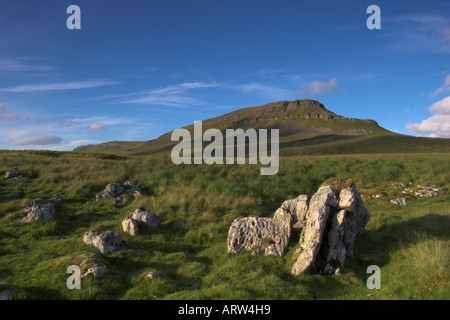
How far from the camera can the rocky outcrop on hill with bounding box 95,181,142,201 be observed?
16.1 meters

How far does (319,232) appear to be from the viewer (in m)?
8.06

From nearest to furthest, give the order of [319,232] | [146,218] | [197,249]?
[319,232], [197,249], [146,218]

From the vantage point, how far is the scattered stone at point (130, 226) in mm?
10711

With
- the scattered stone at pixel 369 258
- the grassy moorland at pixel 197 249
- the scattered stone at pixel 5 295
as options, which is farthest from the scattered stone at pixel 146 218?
the scattered stone at pixel 369 258

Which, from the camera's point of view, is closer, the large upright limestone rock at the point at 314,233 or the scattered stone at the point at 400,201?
the large upright limestone rock at the point at 314,233

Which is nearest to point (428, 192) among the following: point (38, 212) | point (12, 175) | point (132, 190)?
point (132, 190)

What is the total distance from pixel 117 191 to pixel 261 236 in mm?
11107

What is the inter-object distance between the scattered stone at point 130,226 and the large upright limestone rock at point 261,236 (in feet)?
13.4

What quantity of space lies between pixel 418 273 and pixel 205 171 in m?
17.8

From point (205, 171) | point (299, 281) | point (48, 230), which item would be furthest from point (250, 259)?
point (205, 171)

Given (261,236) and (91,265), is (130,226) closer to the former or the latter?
(91,265)

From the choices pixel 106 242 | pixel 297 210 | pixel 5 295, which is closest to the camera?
pixel 5 295

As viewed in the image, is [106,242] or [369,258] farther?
[106,242]

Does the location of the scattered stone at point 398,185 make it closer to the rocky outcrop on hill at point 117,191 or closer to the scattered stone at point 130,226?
the rocky outcrop on hill at point 117,191
